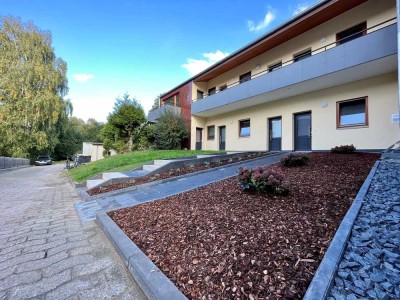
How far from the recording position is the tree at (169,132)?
16234 mm

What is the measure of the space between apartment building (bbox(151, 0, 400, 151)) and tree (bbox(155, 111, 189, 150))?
2.65 meters

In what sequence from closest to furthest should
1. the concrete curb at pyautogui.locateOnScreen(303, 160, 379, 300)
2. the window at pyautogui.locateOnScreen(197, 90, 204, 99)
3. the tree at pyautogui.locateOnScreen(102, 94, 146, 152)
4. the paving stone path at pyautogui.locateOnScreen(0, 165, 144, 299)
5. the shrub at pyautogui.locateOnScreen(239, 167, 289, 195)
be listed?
the concrete curb at pyautogui.locateOnScreen(303, 160, 379, 300), the paving stone path at pyautogui.locateOnScreen(0, 165, 144, 299), the shrub at pyautogui.locateOnScreen(239, 167, 289, 195), the tree at pyautogui.locateOnScreen(102, 94, 146, 152), the window at pyautogui.locateOnScreen(197, 90, 204, 99)

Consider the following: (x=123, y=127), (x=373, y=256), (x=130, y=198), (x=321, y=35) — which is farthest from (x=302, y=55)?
(x=123, y=127)

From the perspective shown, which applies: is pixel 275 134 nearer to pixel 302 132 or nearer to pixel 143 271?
pixel 302 132

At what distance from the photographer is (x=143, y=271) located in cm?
198

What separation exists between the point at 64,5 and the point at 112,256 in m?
12.8

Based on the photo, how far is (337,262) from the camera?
5.68ft

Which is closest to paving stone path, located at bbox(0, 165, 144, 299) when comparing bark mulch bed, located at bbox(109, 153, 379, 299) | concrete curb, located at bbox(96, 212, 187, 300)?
concrete curb, located at bbox(96, 212, 187, 300)

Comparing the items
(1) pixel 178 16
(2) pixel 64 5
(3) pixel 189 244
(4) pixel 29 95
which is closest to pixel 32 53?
(4) pixel 29 95

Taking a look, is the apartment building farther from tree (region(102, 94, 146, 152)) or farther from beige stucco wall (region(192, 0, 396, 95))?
tree (region(102, 94, 146, 152))

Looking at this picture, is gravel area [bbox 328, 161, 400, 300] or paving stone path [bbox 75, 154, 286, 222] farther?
paving stone path [bbox 75, 154, 286, 222]

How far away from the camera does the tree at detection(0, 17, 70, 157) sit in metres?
22.4

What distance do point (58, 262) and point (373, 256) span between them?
3426 millimetres

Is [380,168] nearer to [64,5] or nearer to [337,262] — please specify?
[337,262]
